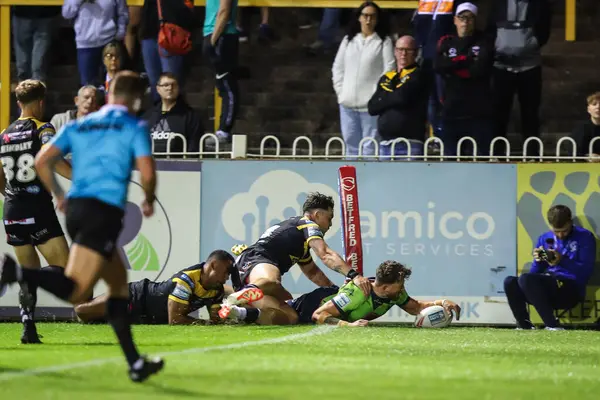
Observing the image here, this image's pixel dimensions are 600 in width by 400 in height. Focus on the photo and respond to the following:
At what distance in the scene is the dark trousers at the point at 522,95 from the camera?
607 inches

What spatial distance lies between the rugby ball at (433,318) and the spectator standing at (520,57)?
8.96ft

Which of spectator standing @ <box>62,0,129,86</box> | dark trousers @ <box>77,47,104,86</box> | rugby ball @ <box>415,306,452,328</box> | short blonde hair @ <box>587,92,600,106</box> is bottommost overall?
rugby ball @ <box>415,306,452,328</box>

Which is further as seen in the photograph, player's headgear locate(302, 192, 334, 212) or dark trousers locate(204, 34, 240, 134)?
dark trousers locate(204, 34, 240, 134)

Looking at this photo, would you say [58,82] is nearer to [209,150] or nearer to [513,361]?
[209,150]

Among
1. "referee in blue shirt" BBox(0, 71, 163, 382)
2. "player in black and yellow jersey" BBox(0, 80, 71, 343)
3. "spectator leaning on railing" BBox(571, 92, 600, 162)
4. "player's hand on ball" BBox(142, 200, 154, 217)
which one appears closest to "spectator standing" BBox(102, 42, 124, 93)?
"player in black and yellow jersey" BBox(0, 80, 71, 343)

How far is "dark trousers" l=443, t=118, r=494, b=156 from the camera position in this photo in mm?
14977

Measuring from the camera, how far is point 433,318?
1370 cm

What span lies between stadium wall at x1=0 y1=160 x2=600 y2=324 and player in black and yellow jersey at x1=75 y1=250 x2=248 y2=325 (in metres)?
0.73

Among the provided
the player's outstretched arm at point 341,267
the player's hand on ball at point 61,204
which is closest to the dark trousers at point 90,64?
the player's outstretched arm at point 341,267

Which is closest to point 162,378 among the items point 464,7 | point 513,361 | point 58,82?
point 513,361

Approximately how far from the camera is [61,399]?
21.5 feet

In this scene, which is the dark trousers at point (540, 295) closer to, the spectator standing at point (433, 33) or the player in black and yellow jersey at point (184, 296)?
the spectator standing at point (433, 33)

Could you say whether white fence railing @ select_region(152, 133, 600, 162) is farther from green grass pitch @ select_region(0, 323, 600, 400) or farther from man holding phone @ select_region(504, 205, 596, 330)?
green grass pitch @ select_region(0, 323, 600, 400)

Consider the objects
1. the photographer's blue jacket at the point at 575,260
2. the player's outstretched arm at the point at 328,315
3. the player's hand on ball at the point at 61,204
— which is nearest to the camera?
the player's hand on ball at the point at 61,204
